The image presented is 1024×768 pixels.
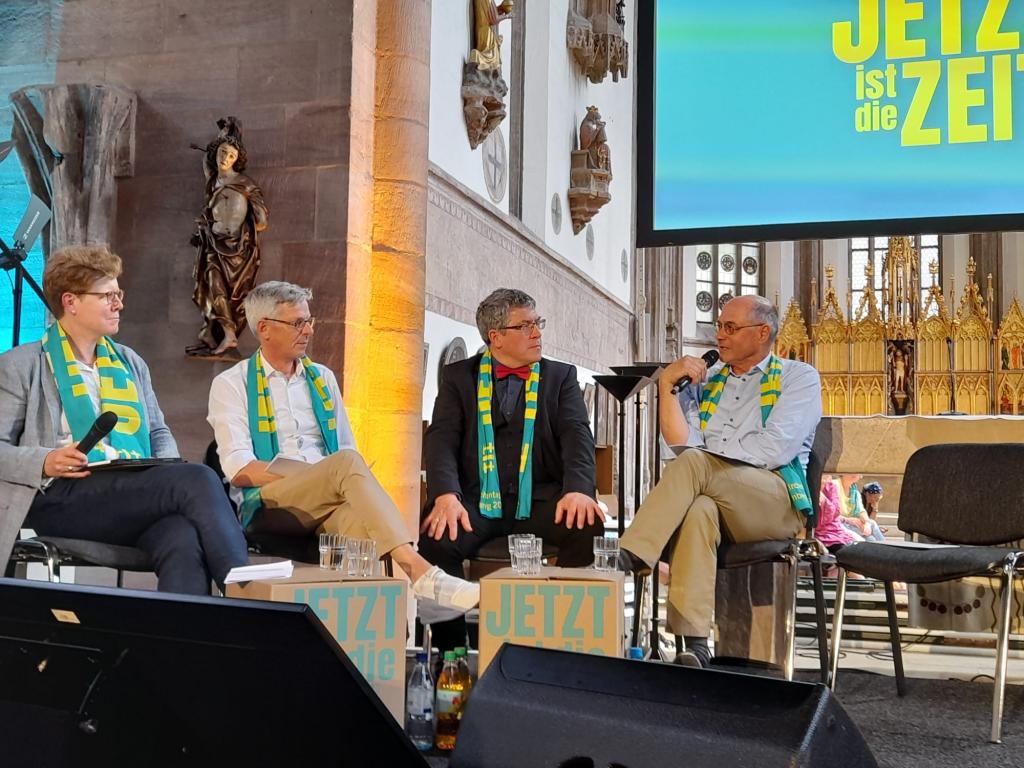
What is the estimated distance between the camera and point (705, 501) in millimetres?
3160

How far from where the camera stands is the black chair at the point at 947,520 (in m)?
2.97

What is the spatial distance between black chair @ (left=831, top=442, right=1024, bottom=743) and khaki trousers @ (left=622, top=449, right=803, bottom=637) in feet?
0.82

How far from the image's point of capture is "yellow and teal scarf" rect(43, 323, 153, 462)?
302 centimetres

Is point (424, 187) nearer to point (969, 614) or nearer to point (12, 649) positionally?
point (969, 614)

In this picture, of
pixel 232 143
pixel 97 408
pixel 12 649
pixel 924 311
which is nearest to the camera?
pixel 12 649

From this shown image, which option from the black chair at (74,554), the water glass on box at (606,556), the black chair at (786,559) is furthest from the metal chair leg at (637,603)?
the black chair at (74,554)

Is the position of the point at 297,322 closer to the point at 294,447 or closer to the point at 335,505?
the point at 294,447

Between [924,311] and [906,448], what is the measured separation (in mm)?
11962

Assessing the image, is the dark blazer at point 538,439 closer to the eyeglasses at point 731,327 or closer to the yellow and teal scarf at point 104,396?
the eyeglasses at point 731,327

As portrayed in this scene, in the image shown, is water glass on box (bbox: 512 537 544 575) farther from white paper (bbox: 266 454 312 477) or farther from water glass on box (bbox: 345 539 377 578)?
white paper (bbox: 266 454 312 477)

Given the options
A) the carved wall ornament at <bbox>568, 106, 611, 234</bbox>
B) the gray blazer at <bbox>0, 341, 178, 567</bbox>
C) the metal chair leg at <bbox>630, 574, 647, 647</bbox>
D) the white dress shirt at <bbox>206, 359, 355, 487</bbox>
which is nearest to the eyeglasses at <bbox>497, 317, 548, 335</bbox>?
the white dress shirt at <bbox>206, 359, 355, 487</bbox>

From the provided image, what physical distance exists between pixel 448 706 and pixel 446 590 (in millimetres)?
394

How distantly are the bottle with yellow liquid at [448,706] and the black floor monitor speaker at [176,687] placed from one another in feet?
3.15

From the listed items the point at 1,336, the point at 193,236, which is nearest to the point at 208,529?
the point at 193,236
